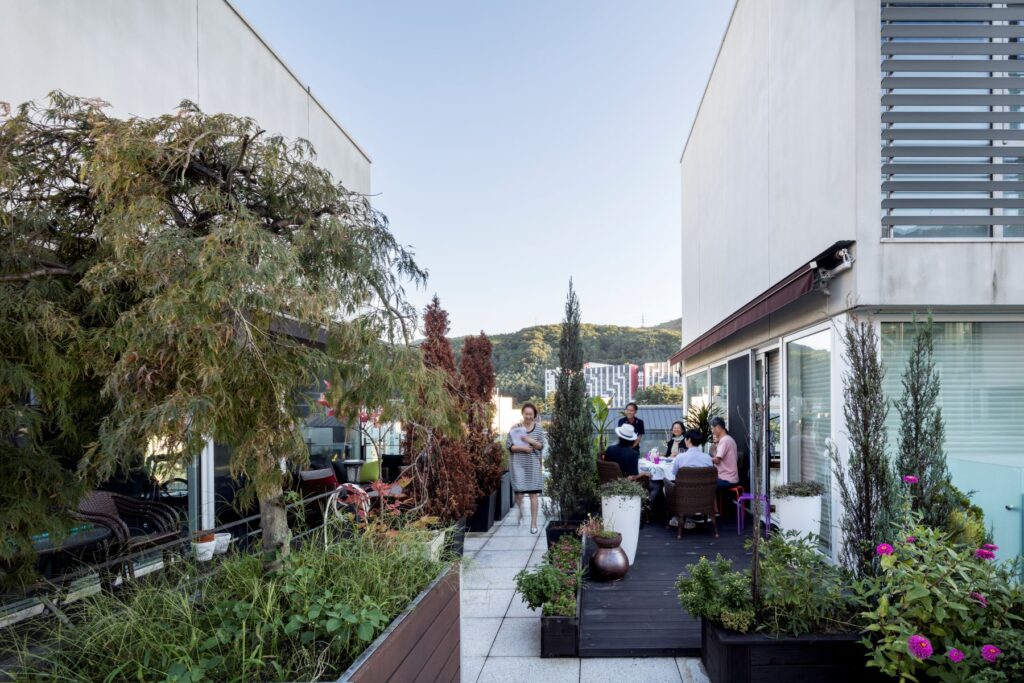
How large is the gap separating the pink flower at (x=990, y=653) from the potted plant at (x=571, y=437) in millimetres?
4572

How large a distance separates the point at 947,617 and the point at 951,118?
14.0ft

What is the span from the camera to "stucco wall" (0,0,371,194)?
159 inches

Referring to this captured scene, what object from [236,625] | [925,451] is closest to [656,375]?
[925,451]

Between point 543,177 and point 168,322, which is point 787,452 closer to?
point 168,322

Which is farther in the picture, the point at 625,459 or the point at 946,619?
the point at 625,459

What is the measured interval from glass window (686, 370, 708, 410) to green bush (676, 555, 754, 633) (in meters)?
10.3

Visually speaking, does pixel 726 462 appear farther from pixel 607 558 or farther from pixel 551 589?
pixel 551 589

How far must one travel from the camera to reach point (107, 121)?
2.66 meters

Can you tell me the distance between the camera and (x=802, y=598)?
12.1ft

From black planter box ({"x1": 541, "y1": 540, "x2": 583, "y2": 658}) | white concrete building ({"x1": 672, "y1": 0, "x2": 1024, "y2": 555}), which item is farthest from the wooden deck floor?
white concrete building ({"x1": 672, "y1": 0, "x2": 1024, "y2": 555})

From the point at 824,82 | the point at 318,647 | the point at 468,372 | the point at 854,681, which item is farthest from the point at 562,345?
the point at 318,647

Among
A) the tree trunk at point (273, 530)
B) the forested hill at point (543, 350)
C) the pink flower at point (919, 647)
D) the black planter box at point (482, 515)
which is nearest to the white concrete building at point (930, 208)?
the pink flower at point (919, 647)

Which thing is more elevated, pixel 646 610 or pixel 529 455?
pixel 529 455

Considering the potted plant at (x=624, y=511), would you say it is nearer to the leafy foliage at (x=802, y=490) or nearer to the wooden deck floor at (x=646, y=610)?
the wooden deck floor at (x=646, y=610)
